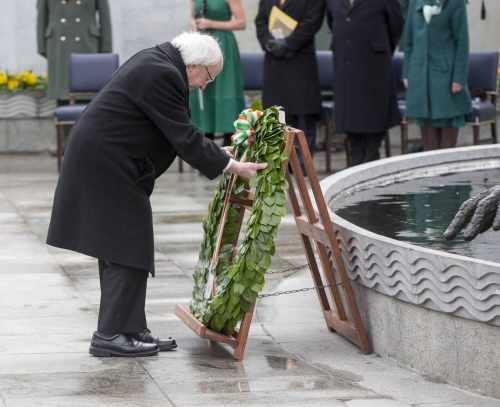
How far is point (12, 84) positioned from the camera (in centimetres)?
1705

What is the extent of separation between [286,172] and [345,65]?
703 centimetres

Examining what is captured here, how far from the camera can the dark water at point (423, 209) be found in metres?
7.55

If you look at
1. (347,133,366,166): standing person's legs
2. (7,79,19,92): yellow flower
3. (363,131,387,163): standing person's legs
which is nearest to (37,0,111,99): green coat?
(7,79,19,92): yellow flower

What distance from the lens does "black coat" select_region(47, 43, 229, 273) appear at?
21.6 feet

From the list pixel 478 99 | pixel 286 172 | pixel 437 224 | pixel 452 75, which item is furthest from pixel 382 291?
pixel 478 99

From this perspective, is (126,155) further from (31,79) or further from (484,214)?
(31,79)

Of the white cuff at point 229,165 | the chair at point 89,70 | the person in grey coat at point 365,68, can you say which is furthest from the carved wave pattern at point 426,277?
the chair at point 89,70

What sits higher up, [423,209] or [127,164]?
[127,164]

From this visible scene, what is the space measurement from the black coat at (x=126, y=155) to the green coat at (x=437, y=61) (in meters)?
6.95

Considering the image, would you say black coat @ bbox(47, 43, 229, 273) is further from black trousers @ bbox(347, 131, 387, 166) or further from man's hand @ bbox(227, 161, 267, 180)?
black trousers @ bbox(347, 131, 387, 166)

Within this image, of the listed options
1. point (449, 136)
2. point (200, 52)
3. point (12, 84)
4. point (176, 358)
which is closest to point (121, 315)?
point (176, 358)

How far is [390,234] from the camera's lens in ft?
25.8

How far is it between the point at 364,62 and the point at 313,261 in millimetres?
6394

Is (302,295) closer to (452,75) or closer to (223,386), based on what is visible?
(223,386)
